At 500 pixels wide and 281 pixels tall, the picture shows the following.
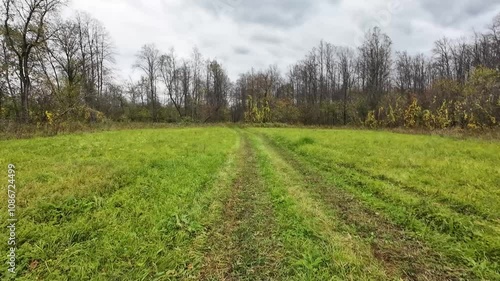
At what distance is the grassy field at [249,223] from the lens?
123 inches

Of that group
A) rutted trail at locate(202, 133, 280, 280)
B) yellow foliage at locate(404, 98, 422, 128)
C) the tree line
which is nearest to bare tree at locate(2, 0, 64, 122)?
the tree line

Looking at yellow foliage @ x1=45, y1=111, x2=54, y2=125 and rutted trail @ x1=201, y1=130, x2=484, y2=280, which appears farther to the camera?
yellow foliage @ x1=45, y1=111, x2=54, y2=125

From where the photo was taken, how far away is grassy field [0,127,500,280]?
10.2 feet

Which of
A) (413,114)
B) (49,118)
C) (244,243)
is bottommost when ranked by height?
(244,243)

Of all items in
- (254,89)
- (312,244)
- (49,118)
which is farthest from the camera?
(254,89)

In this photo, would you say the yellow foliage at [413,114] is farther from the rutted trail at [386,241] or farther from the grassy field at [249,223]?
the rutted trail at [386,241]

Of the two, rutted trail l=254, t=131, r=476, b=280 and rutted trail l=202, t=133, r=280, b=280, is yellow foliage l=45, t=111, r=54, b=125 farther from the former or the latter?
rutted trail l=254, t=131, r=476, b=280

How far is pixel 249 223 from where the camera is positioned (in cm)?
448

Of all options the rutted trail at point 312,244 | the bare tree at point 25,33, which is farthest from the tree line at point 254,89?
the rutted trail at point 312,244

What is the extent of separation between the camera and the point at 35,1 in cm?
2122

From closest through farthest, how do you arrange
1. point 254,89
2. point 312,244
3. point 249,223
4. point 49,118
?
point 312,244, point 249,223, point 49,118, point 254,89

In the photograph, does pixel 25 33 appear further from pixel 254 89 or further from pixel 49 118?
pixel 254 89

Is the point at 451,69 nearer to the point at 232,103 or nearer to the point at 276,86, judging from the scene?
the point at 276,86

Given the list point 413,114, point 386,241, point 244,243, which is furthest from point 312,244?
point 413,114
